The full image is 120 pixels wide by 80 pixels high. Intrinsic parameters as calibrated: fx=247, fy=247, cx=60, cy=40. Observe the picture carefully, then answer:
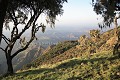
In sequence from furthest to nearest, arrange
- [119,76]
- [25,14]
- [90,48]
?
1. [90,48]
2. [25,14]
3. [119,76]

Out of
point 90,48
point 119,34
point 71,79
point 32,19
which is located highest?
point 32,19

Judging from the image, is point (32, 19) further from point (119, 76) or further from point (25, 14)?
point (119, 76)

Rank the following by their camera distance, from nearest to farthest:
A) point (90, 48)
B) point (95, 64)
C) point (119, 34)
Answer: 1. point (95, 64)
2. point (119, 34)
3. point (90, 48)

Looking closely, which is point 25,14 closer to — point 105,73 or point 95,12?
point 95,12

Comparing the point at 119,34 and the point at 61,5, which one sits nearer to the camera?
the point at 119,34

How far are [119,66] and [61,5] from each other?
1037 centimetres

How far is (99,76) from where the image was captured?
16.1 metres

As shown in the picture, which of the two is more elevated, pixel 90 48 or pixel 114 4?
pixel 114 4

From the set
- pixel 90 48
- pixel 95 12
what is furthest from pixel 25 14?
pixel 90 48

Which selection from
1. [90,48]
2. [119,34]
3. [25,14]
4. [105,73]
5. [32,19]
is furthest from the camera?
[90,48]

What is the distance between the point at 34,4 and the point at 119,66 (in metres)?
10.5

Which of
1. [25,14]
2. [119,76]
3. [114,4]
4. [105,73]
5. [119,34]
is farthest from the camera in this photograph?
[25,14]

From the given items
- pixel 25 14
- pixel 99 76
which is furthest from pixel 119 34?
pixel 25 14

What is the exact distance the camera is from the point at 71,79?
17.0 metres
